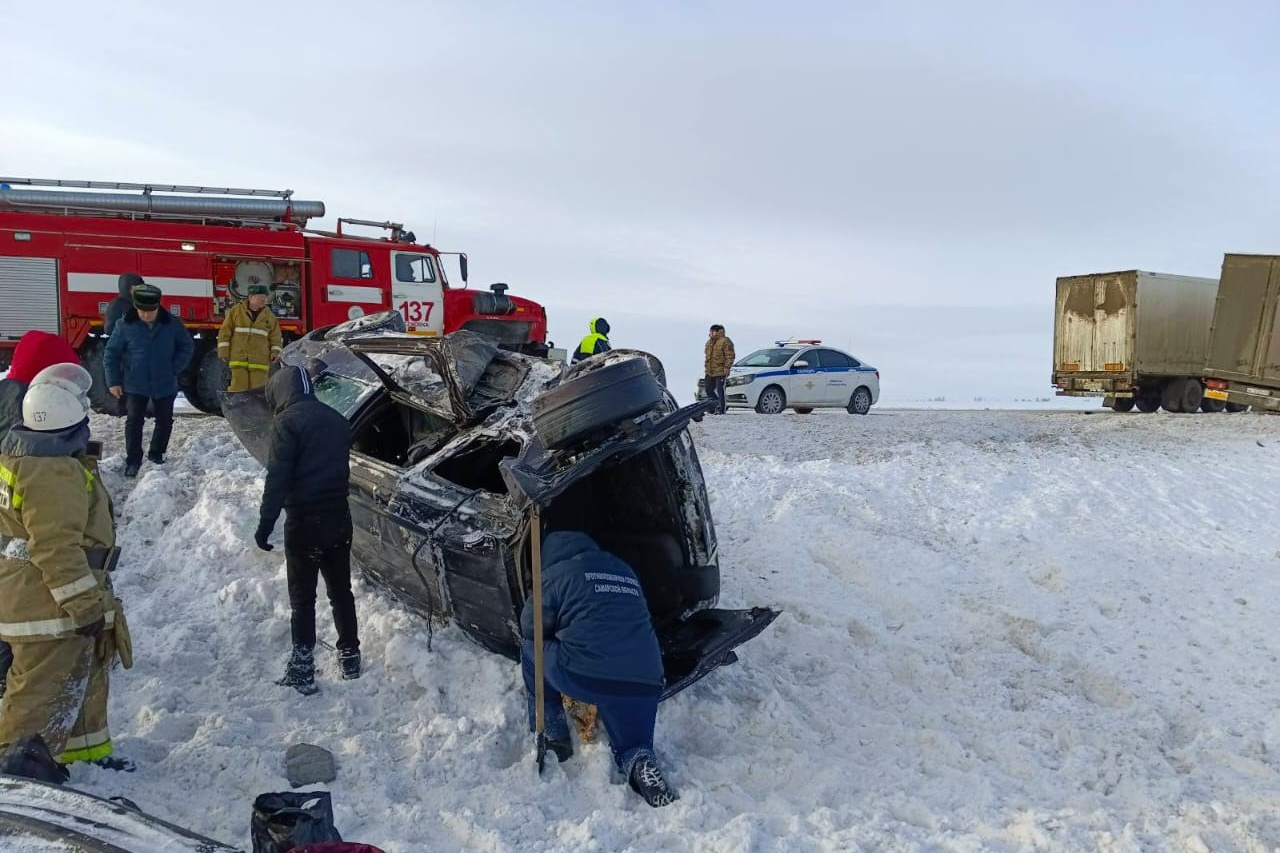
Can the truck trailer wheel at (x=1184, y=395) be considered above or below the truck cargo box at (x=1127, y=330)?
below

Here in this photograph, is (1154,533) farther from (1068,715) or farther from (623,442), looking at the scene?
(623,442)

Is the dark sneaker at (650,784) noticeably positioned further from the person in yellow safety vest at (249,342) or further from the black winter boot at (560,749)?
the person in yellow safety vest at (249,342)

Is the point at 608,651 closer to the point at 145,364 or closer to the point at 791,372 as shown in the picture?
the point at 145,364

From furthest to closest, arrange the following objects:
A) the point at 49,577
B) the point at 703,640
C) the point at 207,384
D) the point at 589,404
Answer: the point at 207,384
the point at 703,640
the point at 589,404
the point at 49,577

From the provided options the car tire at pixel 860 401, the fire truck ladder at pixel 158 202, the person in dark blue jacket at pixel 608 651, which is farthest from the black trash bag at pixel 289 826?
the car tire at pixel 860 401

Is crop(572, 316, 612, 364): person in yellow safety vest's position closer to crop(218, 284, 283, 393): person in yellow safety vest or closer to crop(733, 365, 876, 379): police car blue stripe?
crop(218, 284, 283, 393): person in yellow safety vest

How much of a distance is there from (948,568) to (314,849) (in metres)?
5.30

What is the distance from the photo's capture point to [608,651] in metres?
3.96

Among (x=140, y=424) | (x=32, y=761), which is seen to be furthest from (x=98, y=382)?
(x=32, y=761)

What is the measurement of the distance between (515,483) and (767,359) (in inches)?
515

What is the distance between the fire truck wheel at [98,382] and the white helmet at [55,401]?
5974 mm

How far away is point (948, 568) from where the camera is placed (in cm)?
681

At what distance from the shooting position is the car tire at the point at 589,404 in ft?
13.6

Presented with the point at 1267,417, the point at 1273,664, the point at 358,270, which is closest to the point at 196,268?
the point at 358,270
